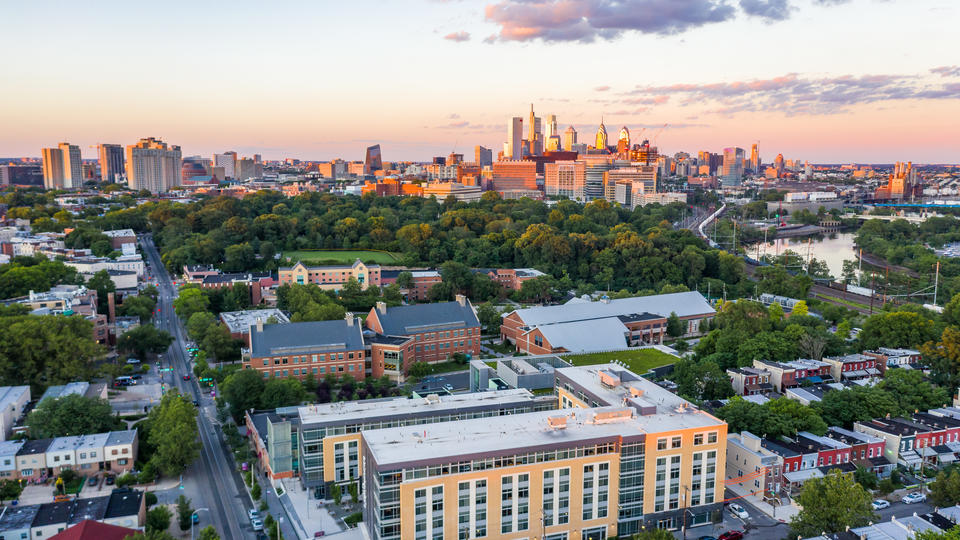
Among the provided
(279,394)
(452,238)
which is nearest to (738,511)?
(279,394)

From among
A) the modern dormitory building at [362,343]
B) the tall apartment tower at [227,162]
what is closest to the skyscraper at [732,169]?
the tall apartment tower at [227,162]

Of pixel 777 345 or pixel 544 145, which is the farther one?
pixel 544 145

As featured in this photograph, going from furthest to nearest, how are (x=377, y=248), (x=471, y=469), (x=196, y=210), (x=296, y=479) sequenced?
(x=196, y=210), (x=377, y=248), (x=296, y=479), (x=471, y=469)

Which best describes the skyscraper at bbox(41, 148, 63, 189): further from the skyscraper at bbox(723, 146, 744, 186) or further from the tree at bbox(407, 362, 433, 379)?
the skyscraper at bbox(723, 146, 744, 186)

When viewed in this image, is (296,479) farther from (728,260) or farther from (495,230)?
(495,230)

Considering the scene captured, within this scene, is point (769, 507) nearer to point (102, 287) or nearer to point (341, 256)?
point (102, 287)

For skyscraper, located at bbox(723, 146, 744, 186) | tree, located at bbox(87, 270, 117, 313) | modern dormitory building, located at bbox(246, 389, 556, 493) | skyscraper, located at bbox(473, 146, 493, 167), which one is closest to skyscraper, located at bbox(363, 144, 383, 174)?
skyscraper, located at bbox(473, 146, 493, 167)

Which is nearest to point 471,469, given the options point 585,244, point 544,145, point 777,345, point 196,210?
point 777,345

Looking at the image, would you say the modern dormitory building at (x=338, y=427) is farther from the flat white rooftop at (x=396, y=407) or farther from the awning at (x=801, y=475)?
the awning at (x=801, y=475)
